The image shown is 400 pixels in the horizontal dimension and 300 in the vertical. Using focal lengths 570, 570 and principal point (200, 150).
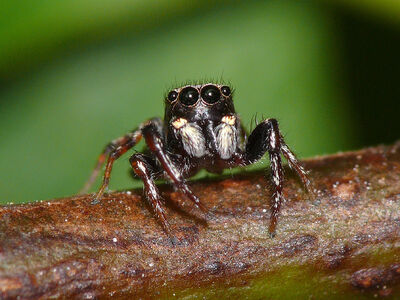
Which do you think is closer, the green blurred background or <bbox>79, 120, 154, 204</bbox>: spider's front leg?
<bbox>79, 120, 154, 204</bbox>: spider's front leg

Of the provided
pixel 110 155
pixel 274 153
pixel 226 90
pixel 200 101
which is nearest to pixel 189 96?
pixel 200 101

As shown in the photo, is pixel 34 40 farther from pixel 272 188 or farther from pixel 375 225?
pixel 375 225

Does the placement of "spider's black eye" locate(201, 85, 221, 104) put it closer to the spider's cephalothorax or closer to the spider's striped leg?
the spider's cephalothorax

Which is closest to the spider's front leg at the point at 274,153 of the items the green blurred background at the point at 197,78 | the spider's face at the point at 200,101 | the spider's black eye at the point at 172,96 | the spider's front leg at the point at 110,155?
the spider's face at the point at 200,101

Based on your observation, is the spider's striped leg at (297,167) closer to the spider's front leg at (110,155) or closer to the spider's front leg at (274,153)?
the spider's front leg at (274,153)

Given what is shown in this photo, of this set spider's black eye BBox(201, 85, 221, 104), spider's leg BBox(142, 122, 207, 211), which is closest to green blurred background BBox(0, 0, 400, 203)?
spider's black eye BBox(201, 85, 221, 104)

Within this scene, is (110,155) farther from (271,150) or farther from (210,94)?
(271,150)

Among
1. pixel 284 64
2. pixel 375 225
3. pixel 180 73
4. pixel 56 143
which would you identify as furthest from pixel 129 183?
pixel 375 225
